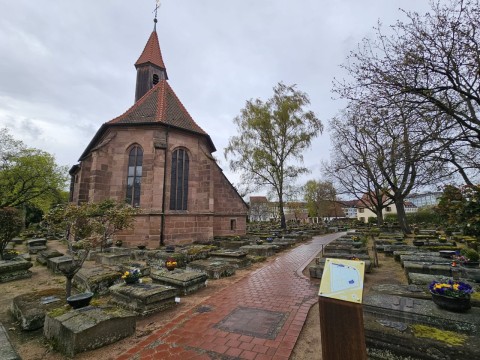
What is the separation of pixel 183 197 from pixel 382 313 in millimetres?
13366

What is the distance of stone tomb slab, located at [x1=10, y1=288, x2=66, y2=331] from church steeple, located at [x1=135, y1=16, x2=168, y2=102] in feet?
62.8

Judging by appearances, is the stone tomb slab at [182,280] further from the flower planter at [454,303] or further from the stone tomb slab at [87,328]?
the flower planter at [454,303]

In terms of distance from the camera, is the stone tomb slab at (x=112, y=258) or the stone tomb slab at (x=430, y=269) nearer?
the stone tomb slab at (x=430, y=269)

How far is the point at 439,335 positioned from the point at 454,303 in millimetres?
1003

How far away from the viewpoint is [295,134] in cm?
2466

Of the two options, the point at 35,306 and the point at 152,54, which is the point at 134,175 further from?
the point at 152,54

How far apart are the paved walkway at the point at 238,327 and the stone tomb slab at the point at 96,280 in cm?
306

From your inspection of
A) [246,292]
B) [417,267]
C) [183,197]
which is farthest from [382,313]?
[183,197]

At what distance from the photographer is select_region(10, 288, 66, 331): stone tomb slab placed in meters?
4.50

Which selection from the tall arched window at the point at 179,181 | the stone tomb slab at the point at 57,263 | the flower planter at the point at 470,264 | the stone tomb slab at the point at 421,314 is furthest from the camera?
the tall arched window at the point at 179,181

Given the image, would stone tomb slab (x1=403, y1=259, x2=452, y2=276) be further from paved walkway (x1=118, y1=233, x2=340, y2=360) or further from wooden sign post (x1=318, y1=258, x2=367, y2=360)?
wooden sign post (x1=318, y1=258, x2=367, y2=360)

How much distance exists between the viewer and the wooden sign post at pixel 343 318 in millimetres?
2316

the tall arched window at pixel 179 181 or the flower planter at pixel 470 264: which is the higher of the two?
the tall arched window at pixel 179 181

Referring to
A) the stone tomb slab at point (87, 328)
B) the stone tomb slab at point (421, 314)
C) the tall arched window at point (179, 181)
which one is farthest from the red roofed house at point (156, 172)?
the stone tomb slab at point (421, 314)
